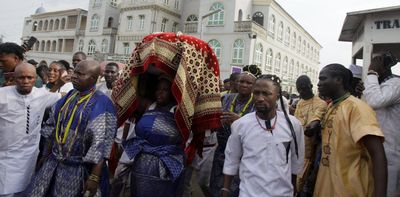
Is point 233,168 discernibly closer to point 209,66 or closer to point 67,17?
point 209,66

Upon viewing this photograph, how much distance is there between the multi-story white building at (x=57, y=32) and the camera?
132ft

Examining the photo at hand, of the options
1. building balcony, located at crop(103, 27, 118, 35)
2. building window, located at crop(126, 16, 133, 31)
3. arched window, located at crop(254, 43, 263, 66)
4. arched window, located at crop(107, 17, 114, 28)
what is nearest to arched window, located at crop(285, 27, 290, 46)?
arched window, located at crop(254, 43, 263, 66)

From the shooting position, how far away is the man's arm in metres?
2.18

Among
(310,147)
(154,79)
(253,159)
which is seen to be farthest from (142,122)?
(310,147)

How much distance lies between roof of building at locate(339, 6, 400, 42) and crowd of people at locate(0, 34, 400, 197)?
1553mm

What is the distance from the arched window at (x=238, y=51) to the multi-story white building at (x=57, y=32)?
19.9m

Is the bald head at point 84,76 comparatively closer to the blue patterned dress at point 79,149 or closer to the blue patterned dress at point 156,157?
the blue patterned dress at point 79,149

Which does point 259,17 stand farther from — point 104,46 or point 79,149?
point 79,149

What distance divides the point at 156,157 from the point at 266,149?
97cm

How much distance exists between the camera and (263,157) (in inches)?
103

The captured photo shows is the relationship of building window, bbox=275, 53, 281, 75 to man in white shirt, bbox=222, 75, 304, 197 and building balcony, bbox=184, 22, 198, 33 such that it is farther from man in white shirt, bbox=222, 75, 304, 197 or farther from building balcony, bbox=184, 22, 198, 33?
man in white shirt, bbox=222, 75, 304, 197

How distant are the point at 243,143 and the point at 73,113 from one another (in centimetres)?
144

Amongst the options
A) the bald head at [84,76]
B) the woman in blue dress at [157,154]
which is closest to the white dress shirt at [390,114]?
the woman in blue dress at [157,154]

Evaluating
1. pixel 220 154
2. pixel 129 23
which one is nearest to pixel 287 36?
pixel 129 23
